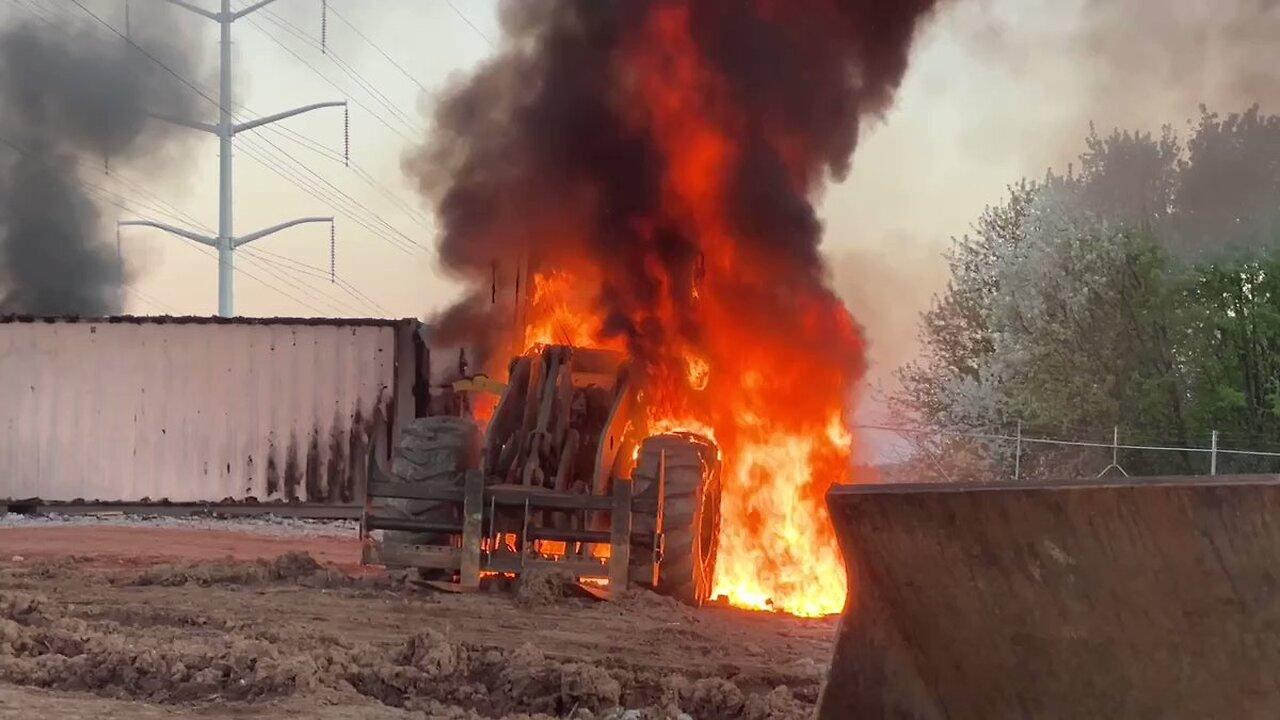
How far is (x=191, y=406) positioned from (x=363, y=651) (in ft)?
44.5

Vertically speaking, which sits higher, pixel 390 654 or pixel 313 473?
pixel 313 473

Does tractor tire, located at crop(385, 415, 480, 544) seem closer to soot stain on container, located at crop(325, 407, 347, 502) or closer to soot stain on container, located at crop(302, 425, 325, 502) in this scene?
soot stain on container, located at crop(325, 407, 347, 502)

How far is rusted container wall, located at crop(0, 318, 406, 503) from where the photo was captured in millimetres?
20219

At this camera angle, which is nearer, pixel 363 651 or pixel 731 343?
pixel 363 651

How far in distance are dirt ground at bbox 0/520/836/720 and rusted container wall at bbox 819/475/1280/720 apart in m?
1.56

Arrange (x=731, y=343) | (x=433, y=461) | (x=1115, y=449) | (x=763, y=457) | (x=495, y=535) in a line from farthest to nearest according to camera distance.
→ (x=1115, y=449) → (x=731, y=343) → (x=763, y=457) → (x=433, y=461) → (x=495, y=535)

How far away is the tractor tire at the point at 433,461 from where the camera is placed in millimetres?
10805

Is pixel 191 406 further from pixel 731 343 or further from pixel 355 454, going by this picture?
pixel 731 343

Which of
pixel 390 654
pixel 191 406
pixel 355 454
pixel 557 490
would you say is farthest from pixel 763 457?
pixel 191 406

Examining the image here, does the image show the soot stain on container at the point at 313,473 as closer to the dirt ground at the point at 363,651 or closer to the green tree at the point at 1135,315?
the dirt ground at the point at 363,651

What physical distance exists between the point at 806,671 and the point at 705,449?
3.45 meters

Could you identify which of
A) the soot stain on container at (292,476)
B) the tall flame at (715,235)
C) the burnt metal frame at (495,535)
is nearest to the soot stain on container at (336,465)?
the soot stain on container at (292,476)

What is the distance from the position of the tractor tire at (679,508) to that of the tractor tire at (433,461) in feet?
4.64

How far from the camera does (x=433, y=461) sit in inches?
432
